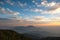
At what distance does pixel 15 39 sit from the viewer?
115 m

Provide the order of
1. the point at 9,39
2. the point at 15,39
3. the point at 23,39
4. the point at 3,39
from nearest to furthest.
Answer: the point at 3,39 < the point at 9,39 < the point at 15,39 < the point at 23,39

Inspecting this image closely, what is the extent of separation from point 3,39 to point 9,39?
31.9 ft

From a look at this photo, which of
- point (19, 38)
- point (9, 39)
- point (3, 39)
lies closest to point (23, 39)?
point (19, 38)

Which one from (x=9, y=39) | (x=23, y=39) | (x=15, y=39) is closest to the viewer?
(x=9, y=39)

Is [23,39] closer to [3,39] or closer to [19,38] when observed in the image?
[19,38]

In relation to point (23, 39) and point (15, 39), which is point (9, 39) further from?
point (23, 39)

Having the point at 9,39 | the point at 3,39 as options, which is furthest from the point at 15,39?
the point at 3,39

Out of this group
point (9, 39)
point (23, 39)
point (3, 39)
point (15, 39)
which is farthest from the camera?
point (23, 39)

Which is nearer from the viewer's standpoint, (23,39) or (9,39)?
(9,39)

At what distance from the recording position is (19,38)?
390ft

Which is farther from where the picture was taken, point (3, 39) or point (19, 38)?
point (19, 38)

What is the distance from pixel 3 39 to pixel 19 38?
3035cm

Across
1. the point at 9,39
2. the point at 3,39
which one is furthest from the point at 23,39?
the point at 3,39

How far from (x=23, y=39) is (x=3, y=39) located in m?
35.2
